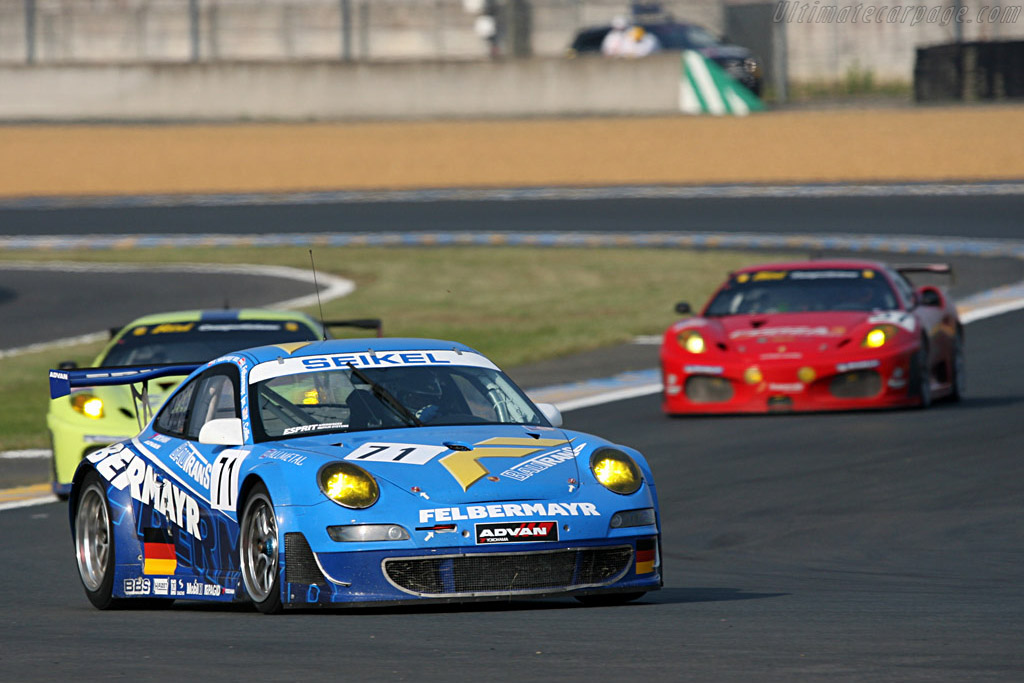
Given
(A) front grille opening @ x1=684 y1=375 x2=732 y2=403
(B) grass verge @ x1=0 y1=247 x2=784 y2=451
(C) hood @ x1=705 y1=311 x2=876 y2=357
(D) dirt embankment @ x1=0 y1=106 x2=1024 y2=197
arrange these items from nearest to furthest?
1. (C) hood @ x1=705 y1=311 x2=876 y2=357
2. (A) front grille opening @ x1=684 y1=375 x2=732 y2=403
3. (B) grass verge @ x1=0 y1=247 x2=784 y2=451
4. (D) dirt embankment @ x1=0 y1=106 x2=1024 y2=197

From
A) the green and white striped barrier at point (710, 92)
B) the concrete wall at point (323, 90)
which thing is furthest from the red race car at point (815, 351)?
the concrete wall at point (323, 90)

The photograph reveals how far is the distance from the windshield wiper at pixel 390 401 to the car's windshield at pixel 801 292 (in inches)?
311

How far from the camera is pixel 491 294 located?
2581cm

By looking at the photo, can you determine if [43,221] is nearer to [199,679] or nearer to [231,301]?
[231,301]

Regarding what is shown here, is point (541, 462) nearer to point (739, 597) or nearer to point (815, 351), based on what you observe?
point (739, 597)

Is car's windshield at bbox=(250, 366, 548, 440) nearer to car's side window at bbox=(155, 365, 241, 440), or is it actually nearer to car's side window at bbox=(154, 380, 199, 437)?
car's side window at bbox=(155, 365, 241, 440)

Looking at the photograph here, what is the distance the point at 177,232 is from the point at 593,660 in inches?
1123

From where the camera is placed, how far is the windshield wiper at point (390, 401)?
8.20 m

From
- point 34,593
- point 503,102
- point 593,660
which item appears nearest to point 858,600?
point 593,660

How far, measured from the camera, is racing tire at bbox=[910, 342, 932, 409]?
14969 mm

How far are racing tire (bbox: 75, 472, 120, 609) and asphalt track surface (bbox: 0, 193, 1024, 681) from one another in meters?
0.15

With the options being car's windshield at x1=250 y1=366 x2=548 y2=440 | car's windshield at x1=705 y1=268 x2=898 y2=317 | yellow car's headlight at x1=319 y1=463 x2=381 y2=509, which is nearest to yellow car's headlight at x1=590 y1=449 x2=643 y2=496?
car's windshield at x1=250 y1=366 x2=548 y2=440

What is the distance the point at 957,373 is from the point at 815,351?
156cm

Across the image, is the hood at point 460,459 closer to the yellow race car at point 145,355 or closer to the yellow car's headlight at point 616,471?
the yellow car's headlight at point 616,471
